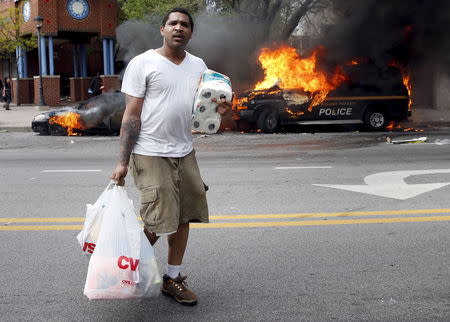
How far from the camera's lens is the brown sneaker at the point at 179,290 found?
12.6 feet

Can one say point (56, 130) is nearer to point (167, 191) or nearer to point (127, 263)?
point (167, 191)

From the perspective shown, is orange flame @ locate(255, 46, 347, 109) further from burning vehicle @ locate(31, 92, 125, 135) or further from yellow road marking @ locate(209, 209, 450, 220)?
yellow road marking @ locate(209, 209, 450, 220)

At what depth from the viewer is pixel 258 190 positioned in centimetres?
749

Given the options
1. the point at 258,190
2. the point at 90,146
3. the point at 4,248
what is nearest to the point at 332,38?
the point at 90,146

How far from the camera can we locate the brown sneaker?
3.84 m

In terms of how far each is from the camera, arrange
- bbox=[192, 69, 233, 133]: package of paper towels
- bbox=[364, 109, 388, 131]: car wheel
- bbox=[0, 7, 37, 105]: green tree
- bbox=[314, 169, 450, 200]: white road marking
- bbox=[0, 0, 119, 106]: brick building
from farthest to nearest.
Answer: bbox=[0, 7, 37, 105]: green tree
bbox=[0, 0, 119, 106]: brick building
bbox=[364, 109, 388, 131]: car wheel
bbox=[314, 169, 450, 200]: white road marking
bbox=[192, 69, 233, 133]: package of paper towels

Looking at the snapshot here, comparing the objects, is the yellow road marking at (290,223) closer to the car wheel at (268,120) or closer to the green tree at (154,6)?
the car wheel at (268,120)

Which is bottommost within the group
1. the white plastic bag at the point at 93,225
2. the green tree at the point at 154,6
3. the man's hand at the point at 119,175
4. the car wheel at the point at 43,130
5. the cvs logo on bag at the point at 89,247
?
the car wheel at the point at 43,130

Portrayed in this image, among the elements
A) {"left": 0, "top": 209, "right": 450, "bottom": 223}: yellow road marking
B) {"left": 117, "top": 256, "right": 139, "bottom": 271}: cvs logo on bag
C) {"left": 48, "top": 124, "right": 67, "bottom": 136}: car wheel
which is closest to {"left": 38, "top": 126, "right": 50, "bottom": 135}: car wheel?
{"left": 48, "top": 124, "right": 67, "bottom": 136}: car wheel

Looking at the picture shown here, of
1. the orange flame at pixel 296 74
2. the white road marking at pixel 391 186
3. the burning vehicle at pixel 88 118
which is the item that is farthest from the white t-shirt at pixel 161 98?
the orange flame at pixel 296 74

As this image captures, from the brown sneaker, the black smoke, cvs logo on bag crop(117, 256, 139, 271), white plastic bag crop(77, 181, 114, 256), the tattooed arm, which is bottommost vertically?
the brown sneaker

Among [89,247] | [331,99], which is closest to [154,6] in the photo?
[331,99]

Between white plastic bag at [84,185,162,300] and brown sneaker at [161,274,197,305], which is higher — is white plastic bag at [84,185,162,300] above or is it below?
above

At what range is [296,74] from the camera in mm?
16828
